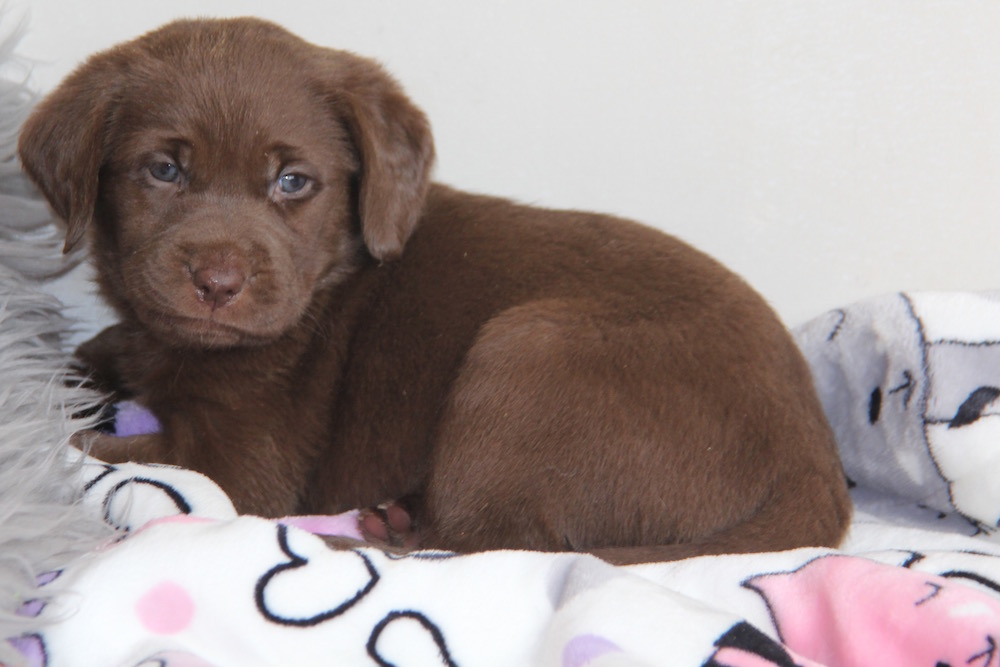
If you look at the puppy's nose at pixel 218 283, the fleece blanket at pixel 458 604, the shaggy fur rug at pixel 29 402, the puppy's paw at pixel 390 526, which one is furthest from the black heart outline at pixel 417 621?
the puppy's nose at pixel 218 283

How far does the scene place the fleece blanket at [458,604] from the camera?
1.17 m

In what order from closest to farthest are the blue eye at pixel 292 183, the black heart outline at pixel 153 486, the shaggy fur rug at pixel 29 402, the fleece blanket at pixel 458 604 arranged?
the fleece blanket at pixel 458 604, the shaggy fur rug at pixel 29 402, the black heart outline at pixel 153 486, the blue eye at pixel 292 183

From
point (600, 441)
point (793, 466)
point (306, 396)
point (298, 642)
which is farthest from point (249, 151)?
point (793, 466)

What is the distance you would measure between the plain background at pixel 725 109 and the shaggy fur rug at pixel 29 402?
14.7 inches

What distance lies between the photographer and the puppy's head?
1.74m

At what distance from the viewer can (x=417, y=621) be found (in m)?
1.24

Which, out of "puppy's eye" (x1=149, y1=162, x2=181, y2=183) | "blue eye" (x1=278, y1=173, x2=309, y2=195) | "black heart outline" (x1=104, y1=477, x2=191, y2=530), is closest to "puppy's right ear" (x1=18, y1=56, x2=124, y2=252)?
"puppy's eye" (x1=149, y1=162, x2=181, y2=183)

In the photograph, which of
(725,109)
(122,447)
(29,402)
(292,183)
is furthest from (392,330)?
(725,109)

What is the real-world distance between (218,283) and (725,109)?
5.11 feet

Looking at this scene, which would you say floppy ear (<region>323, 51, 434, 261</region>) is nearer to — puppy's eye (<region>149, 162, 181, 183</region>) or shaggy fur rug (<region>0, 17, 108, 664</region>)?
puppy's eye (<region>149, 162, 181, 183</region>)

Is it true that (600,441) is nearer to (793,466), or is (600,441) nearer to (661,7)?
(793,466)

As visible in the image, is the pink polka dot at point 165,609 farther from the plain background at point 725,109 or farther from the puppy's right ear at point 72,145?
the plain background at point 725,109

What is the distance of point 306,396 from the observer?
1949mm

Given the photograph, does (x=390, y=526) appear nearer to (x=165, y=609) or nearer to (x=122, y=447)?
(x=122, y=447)
